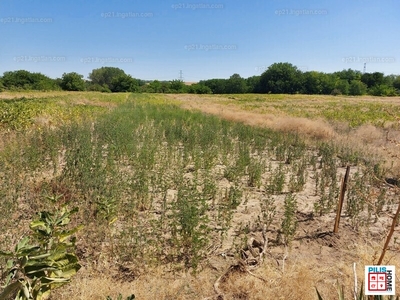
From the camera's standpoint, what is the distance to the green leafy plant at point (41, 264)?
1661 millimetres

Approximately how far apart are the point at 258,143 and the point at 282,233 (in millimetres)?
5765

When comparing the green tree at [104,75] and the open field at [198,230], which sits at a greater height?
the green tree at [104,75]

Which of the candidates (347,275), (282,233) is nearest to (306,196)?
(282,233)

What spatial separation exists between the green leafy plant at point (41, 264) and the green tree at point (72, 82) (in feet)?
270

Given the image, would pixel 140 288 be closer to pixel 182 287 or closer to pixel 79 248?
pixel 182 287

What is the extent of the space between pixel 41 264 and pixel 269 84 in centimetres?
8343

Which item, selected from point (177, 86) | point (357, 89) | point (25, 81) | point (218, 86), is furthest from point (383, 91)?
point (25, 81)

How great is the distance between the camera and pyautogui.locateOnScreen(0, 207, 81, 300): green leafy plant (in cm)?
166

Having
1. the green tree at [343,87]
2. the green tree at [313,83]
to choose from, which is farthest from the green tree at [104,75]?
the green tree at [343,87]

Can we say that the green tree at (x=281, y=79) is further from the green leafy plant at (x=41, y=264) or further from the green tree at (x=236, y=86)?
the green leafy plant at (x=41, y=264)

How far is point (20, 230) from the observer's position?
150 inches

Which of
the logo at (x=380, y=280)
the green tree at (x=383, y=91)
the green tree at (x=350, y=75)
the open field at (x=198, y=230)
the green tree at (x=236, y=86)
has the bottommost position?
the open field at (x=198, y=230)

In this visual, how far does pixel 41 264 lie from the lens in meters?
1.77

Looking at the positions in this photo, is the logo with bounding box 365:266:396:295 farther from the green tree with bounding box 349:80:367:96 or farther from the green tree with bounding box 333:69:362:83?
the green tree with bounding box 333:69:362:83
